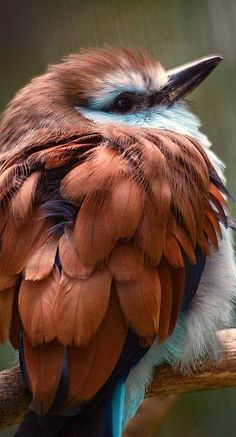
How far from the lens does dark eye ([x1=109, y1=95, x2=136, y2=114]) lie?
316 cm

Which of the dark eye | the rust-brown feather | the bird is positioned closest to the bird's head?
the dark eye

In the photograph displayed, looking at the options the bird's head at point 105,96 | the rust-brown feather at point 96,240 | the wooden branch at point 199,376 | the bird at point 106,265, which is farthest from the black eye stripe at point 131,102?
the wooden branch at point 199,376

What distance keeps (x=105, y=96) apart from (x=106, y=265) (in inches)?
34.8

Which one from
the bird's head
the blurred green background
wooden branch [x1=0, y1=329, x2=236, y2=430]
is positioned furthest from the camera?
the blurred green background

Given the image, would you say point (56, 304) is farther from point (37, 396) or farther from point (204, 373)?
point (204, 373)

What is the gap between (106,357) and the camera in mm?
2281

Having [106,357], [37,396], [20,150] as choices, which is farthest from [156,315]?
[20,150]

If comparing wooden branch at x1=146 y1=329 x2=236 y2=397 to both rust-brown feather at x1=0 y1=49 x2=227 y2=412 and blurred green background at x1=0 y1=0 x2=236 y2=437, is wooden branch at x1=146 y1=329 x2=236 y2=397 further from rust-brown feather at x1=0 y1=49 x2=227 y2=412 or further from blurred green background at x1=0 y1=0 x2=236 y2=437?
blurred green background at x1=0 y1=0 x2=236 y2=437

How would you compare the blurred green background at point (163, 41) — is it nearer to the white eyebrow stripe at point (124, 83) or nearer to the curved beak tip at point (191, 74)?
the curved beak tip at point (191, 74)

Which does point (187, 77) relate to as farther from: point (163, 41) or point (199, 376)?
point (163, 41)

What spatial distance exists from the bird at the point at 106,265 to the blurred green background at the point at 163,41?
3.95ft

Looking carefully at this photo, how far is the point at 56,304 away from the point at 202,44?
232cm

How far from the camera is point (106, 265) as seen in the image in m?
2.34

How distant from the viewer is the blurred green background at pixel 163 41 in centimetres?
397
